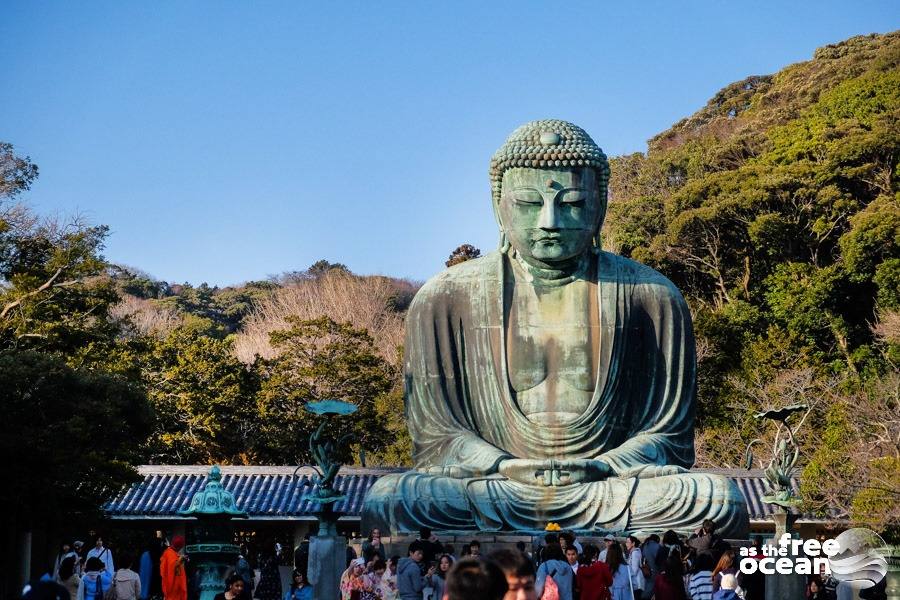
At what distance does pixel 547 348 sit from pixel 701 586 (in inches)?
172

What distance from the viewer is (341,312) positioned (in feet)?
181


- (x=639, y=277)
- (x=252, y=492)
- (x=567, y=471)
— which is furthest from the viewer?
(x=252, y=492)

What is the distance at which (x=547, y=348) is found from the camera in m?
15.0

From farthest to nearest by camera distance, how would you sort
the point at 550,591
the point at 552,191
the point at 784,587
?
the point at 552,191
the point at 784,587
the point at 550,591

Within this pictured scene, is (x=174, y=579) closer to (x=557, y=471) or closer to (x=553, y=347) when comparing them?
(x=557, y=471)

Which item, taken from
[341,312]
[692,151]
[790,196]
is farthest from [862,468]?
[341,312]

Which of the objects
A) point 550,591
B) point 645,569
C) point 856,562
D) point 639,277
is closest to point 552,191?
point 639,277

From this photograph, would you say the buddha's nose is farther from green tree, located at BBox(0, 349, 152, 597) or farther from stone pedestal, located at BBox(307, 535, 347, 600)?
green tree, located at BBox(0, 349, 152, 597)

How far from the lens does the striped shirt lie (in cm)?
1094

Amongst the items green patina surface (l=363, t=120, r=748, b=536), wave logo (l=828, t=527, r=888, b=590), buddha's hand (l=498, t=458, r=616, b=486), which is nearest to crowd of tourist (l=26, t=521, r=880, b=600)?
wave logo (l=828, t=527, r=888, b=590)

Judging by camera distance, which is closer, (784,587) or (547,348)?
(784,587)

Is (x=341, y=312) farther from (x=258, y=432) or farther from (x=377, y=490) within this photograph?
(x=377, y=490)

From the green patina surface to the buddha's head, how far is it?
0.01 m

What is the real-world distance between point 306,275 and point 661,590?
199ft
